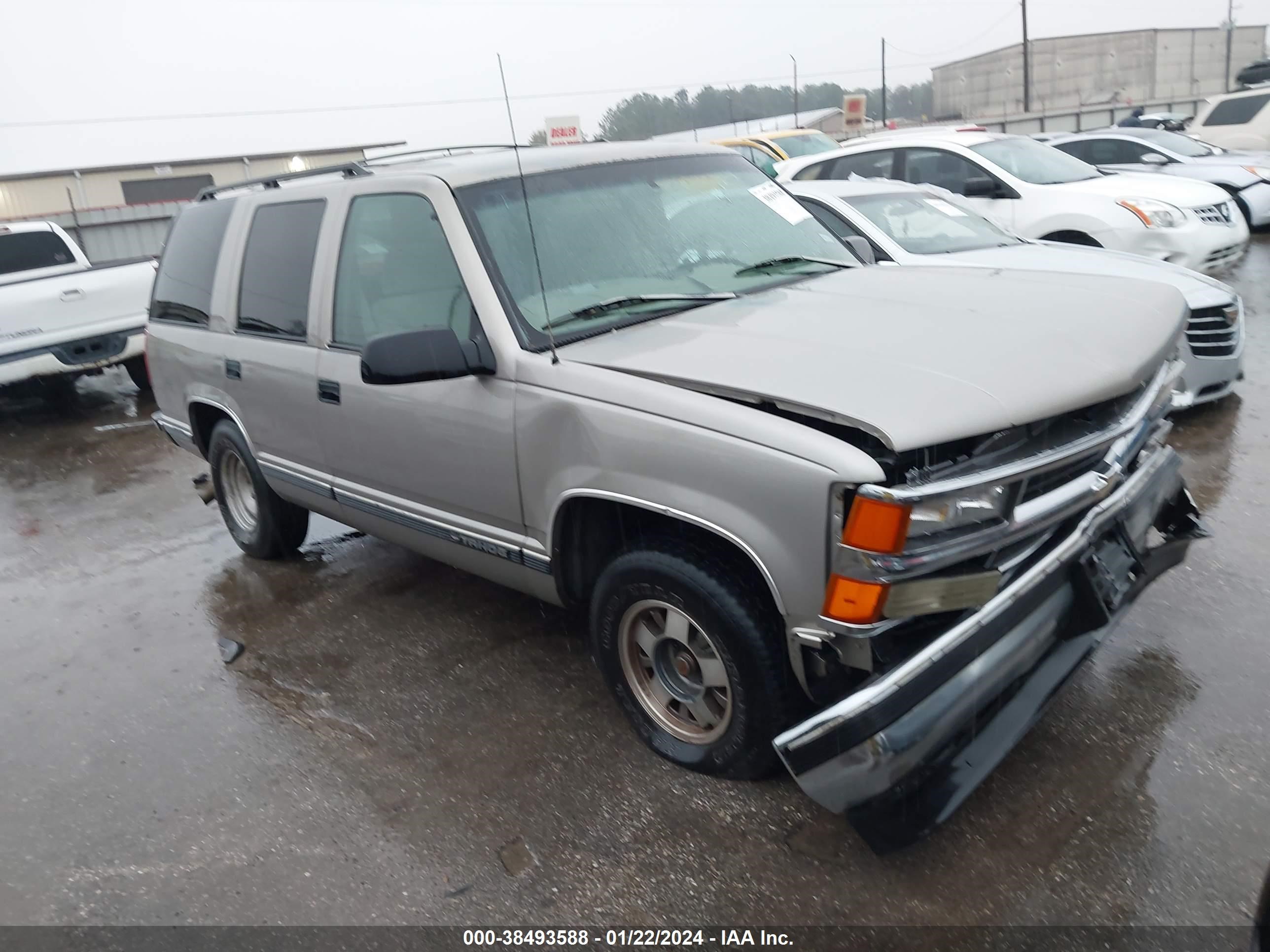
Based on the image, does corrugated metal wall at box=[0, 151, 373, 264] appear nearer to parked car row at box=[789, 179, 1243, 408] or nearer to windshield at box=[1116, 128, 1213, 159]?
windshield at box=[1116, 128, 1213, 159]

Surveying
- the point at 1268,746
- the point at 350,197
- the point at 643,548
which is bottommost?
the point at 1268,746

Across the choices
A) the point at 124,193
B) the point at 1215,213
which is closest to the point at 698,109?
the point at 1215,213

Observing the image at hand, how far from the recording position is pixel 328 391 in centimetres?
401

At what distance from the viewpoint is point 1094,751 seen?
303cm

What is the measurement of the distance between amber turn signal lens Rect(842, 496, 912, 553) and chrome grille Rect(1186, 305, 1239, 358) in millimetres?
4234

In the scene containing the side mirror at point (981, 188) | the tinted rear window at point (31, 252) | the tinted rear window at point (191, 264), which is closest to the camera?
the tinted rear window at point (191, 264)

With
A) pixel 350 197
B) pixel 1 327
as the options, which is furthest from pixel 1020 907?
pixel 1 327

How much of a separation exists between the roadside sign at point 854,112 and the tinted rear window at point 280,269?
26317mm

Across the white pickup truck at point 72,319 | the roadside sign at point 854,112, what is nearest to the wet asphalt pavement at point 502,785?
the white pickup truck at point 72,319

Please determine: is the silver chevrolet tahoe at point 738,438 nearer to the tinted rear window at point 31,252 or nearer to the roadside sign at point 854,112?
the tinted rear window at point 31,252

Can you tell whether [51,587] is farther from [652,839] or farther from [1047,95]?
[1047,95]

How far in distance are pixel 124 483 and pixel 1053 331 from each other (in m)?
6.77

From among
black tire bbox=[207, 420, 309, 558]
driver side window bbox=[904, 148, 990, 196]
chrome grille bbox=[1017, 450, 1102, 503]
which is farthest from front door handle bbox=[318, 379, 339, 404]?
driver side window bbox=[904, 148, 990, 196]

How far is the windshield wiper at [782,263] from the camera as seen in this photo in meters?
3.72
